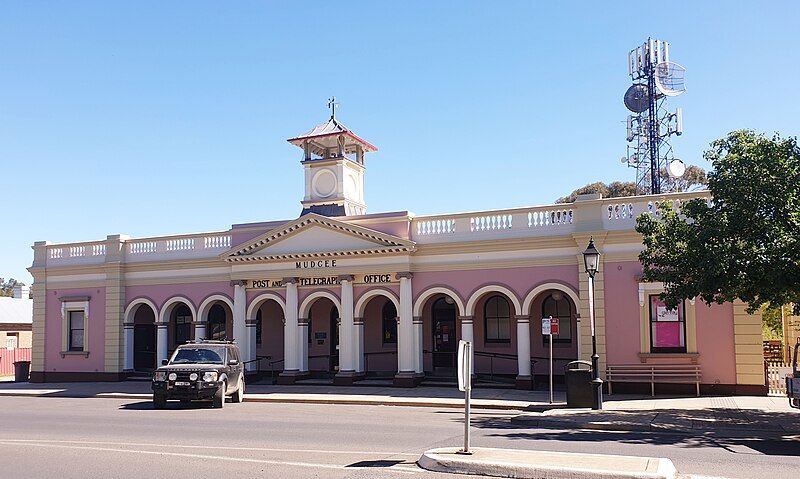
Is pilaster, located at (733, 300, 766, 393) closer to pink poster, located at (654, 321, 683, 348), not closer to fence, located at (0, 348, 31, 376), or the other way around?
pink poster, located at (654, 321, 683, 348)

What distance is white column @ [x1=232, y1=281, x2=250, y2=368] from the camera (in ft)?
93.4

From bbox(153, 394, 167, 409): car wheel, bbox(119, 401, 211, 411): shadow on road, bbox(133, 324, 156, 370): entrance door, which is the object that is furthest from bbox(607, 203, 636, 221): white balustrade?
bbox(133, 324, 156, 370): entrance door

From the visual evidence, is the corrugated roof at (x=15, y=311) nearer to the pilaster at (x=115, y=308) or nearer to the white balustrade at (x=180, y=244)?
the pilaster at (x=115, y=308)

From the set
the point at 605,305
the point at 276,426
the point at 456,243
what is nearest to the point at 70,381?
the point at 456,243

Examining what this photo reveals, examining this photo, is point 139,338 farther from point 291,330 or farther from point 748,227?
point 748,227

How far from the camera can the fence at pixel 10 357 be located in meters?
42.4

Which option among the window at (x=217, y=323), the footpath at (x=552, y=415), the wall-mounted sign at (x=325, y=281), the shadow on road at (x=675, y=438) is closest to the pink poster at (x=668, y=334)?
the footpath at (x=552, y=415)

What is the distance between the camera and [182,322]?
32531 mm

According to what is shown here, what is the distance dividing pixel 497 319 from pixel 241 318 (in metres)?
9.01

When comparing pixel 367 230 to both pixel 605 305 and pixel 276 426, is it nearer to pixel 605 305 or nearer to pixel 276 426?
pixel 605 305

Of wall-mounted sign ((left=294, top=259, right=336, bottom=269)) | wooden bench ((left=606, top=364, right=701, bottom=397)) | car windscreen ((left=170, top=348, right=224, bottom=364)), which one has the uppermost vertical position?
wall-mounted sign ((left=294, top=259, right=336, bottom=269))

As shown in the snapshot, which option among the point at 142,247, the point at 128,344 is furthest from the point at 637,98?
the point at 128,344

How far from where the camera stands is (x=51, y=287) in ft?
107

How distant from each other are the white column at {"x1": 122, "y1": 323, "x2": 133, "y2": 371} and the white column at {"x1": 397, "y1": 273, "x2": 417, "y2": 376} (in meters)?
11.4
